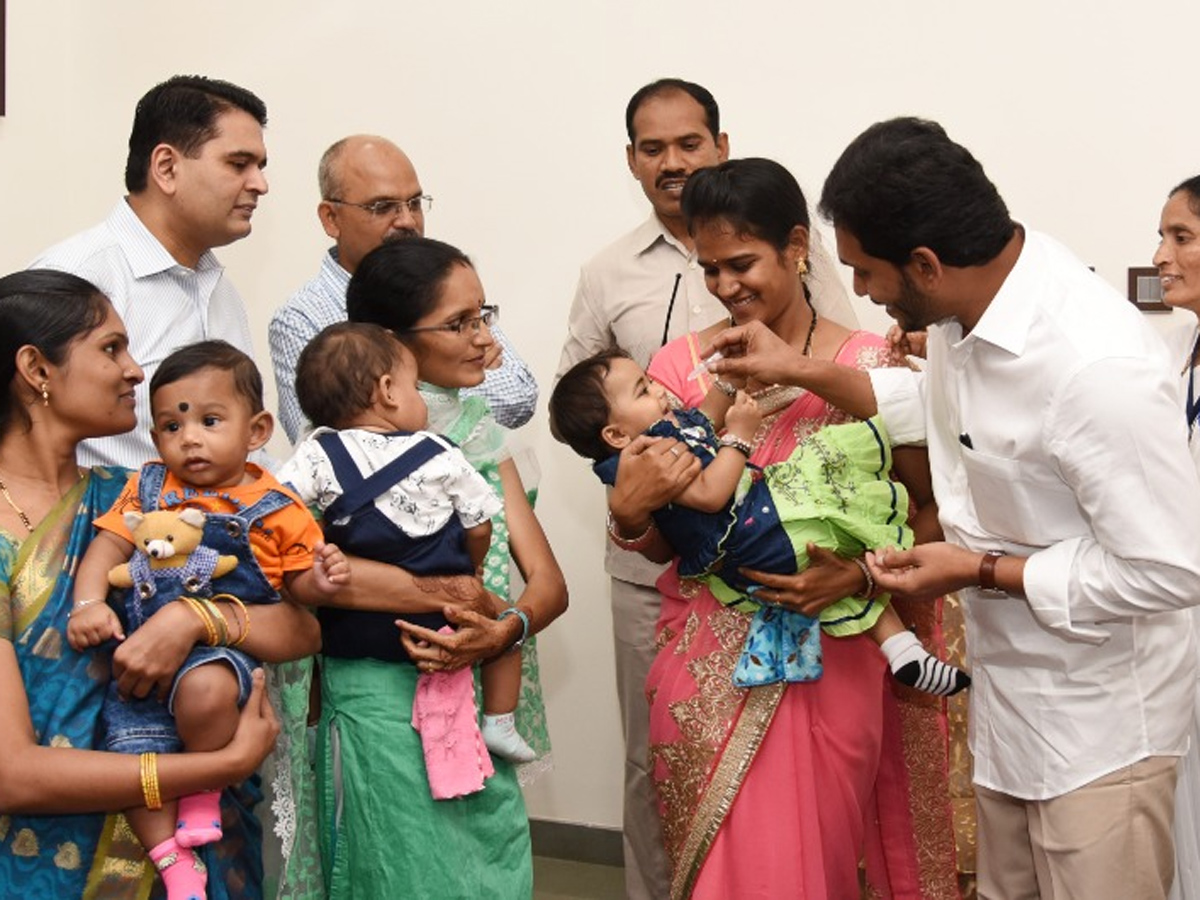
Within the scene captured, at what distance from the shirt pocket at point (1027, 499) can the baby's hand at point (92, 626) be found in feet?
4.29

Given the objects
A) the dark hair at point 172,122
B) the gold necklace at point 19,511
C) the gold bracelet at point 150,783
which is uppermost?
the dark hair at point 172,122

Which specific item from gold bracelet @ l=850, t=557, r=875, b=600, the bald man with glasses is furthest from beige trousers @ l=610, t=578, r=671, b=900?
gold bracelet @ l=850, t=557, r=875, b=600

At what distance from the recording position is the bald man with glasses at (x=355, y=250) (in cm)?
318

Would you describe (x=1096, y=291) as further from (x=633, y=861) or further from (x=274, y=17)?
(x=274, y=17)

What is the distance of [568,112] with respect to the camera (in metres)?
4.30

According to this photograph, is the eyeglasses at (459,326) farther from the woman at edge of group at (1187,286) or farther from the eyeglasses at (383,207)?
the woman at edge of group at (1187,286)

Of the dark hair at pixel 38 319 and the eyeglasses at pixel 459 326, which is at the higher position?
the dark hair at pixel 38 319

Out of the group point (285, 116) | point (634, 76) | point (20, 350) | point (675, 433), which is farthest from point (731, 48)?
point (20, 350)

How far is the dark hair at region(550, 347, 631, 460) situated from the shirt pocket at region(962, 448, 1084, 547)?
28.4 inches

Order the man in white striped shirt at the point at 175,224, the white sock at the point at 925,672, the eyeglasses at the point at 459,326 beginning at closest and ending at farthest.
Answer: the white sock at the point at 925,672
the eyeglasses at the point at 459,326
the man in white striped shirt at the point at 175,224

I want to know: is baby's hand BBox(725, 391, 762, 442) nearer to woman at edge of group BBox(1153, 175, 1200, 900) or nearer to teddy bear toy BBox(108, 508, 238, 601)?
teddy bear toy BBox(108, 508, 238, 601)

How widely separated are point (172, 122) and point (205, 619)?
4.38 feet

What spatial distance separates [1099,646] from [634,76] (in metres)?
2.52

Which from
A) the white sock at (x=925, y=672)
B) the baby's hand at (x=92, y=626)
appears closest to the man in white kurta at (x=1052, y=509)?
the white sock at (x=925, y=672)
